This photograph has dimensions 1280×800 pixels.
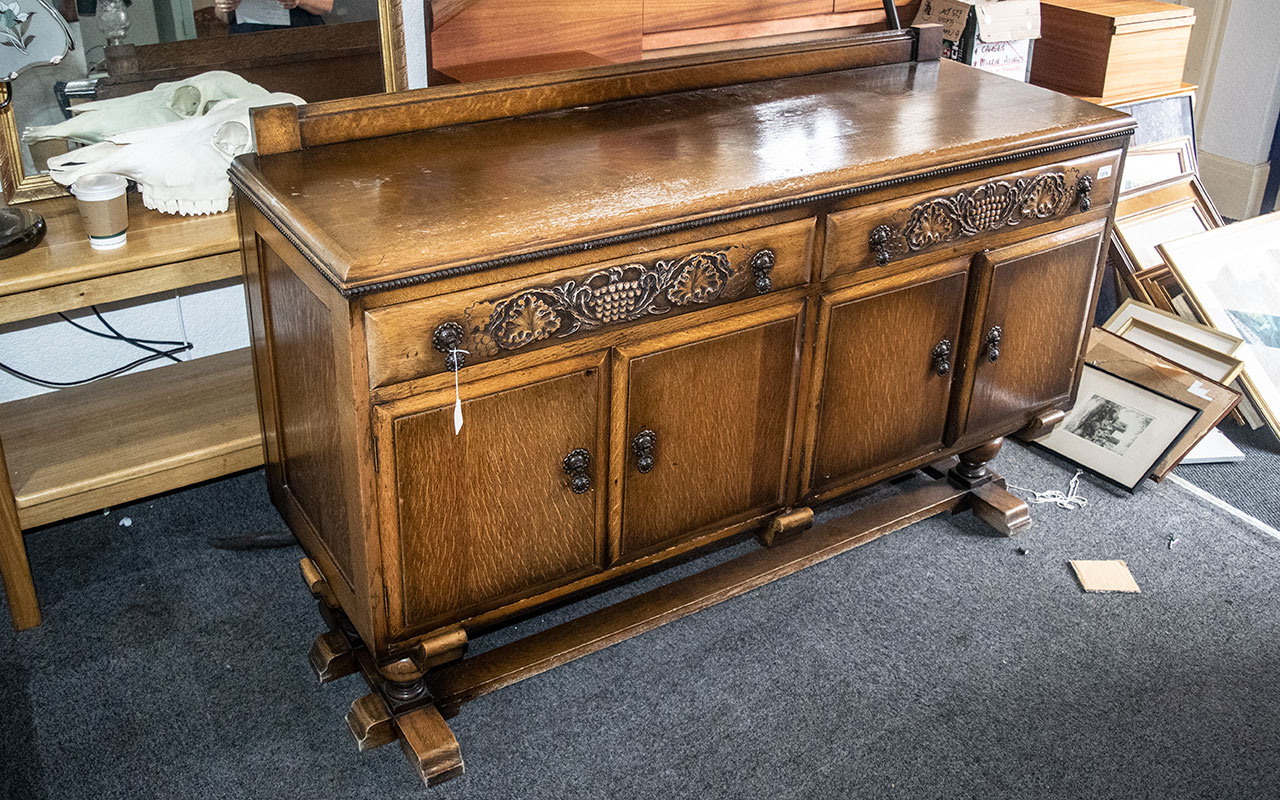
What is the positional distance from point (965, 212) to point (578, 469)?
88 cm

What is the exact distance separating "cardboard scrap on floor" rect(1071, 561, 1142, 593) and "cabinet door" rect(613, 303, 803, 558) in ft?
2.56

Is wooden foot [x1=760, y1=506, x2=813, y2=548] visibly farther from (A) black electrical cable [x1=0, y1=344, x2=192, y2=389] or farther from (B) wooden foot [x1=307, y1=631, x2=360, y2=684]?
(A) black electrical cable [x1=0, y1=344, x2=192, y2=389]

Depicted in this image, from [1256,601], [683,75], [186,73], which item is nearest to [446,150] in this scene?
[683,75]

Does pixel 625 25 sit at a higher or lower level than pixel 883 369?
higher

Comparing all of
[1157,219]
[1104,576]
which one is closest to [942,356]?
[1104,576]

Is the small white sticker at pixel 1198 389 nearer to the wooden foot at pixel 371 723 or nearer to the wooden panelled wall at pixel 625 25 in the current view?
the wooden panelled wall at pixel 625 25

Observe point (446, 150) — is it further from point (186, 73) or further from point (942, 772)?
point (942, 772)

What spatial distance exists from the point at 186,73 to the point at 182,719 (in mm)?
1260

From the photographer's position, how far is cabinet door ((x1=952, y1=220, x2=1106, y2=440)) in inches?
89.2

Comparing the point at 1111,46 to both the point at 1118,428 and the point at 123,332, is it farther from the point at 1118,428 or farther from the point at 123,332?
the point at 123,332

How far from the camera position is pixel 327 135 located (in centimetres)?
193

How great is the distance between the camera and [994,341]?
7.60 feet

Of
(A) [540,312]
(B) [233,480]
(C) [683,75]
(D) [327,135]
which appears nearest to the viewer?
(A) [540,312]

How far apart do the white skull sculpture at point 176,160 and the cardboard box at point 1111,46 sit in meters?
2.49
